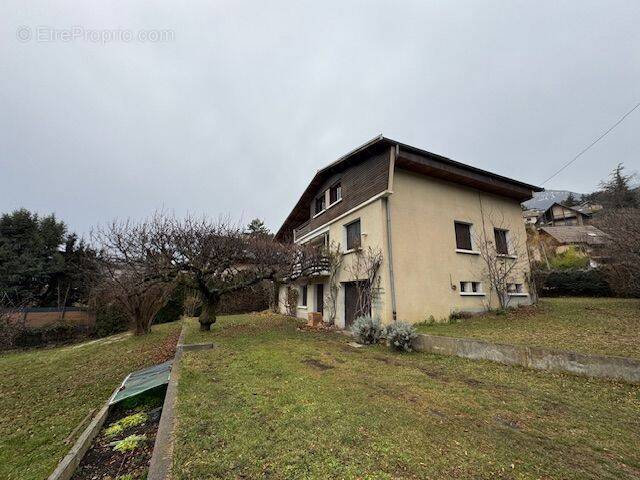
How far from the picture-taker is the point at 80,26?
9203 mm

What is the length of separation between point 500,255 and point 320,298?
9.26 meters

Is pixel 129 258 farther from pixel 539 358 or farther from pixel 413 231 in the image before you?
pixel 539 358

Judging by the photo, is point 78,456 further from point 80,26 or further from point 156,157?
point 156,157

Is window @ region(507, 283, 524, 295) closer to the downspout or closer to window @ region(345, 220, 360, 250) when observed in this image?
the downspout

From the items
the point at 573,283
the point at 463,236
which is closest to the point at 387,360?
the point at 463,236

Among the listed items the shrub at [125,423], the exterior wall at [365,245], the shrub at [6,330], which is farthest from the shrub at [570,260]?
the shrub at [6,330]

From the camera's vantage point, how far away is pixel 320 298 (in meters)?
16.2

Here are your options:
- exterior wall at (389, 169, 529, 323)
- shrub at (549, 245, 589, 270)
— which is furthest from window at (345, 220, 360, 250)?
shrub at (549, 245, 589, 270)

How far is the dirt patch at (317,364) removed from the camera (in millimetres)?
6426

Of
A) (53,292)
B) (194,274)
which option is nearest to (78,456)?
(194,274)

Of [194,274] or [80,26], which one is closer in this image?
[80,26]

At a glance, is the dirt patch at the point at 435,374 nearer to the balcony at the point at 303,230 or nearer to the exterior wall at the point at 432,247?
the exterior wall at the point at 432,247

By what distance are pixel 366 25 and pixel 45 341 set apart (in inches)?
904

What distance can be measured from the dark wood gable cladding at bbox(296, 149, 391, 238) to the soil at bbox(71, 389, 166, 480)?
31.9 feet
